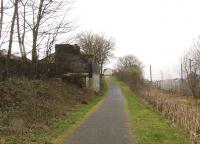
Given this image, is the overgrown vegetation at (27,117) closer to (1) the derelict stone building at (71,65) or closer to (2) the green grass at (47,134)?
(2) the green grass at (47,134)

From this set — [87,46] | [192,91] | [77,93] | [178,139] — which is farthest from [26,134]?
[87,46]

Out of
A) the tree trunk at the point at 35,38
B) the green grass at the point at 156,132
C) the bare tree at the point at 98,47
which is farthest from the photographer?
the bare tree at the point at 98,47

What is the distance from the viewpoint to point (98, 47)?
80.3 m

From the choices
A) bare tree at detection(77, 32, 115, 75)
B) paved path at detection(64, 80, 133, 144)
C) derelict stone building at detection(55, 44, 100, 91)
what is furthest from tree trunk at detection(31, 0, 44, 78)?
bare tree at detection(77, 32, 115, 75)

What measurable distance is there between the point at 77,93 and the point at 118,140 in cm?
2293

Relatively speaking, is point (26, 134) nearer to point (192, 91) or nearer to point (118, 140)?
point (118, 140)

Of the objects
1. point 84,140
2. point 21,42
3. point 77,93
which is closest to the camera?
point 84,140

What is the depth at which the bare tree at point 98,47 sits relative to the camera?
2970 inches

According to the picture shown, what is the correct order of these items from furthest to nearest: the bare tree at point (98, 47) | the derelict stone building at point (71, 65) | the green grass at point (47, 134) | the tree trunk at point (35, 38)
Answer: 1. the bare tree at point (98, 47)
2. the derelict stone building at point (71, 65)
3. the tree trunk at point (35, 38)
4. the green grass at point (47, 134)

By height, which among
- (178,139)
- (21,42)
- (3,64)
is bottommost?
(178,139)

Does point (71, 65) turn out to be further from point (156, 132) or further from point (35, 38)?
point (156, 132)

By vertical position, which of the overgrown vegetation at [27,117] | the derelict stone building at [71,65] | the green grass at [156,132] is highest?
the derelict stone building at [71,65]

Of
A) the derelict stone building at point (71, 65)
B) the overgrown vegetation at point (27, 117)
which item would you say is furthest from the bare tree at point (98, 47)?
the overgrown vegetation at point (27, 117)

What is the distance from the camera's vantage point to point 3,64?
87.4 ft
